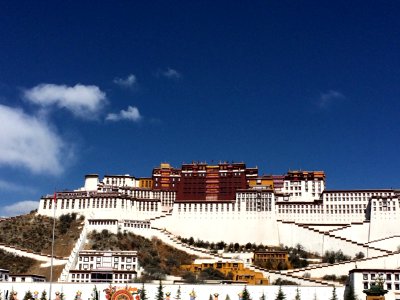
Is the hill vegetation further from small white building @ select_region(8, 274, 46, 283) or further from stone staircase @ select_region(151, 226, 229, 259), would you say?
stone staircase @ select_region(151, 226, 229, 259)

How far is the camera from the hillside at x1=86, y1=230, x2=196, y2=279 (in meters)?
83.5

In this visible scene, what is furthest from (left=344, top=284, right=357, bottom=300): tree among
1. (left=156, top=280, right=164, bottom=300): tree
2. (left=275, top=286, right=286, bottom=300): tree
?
(left=156, top=280, right=164, bottom=300): tree

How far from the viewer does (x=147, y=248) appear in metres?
91.8

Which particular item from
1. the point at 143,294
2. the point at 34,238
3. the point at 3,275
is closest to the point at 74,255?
the point at 3,275

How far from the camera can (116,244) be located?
91.7 metres

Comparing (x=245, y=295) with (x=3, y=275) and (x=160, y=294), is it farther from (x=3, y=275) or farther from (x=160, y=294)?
(x=3, y=275)

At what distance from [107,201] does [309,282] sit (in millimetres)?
43820

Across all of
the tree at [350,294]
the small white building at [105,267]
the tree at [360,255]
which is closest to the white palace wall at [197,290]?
the tree at [350,294]

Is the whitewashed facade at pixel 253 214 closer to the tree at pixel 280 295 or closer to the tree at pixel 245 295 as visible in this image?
the tree at pixel 280 295

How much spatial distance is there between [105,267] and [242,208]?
31.1 m

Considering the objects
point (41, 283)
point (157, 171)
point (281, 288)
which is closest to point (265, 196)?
point (157, 171)

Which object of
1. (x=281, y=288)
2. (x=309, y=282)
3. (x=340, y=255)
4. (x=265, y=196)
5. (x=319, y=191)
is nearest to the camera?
(x=281, y=288)

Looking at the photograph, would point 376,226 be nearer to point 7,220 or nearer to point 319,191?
point 319,191

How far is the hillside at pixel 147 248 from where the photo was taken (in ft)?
274
